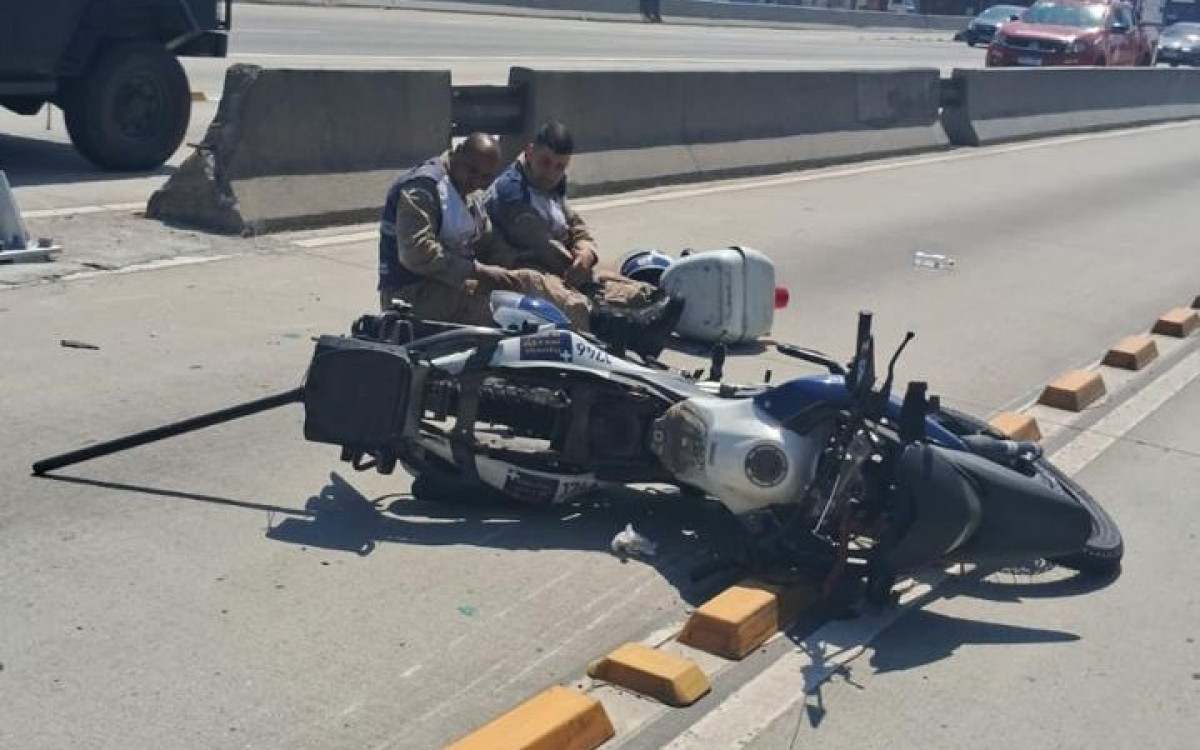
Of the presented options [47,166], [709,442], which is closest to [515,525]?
[709,442]

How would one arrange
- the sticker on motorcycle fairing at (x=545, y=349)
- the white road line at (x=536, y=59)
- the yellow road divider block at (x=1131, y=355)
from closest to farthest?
the sticker on motorcycle fairing at (x=545, y=349)
the yellow road divider block at (x=1131, y=355)
the white road line at (x=536, y=59)

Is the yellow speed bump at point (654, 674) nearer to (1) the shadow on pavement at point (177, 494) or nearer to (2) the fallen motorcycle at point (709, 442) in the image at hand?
(2) the fallen motorcycle at point (709, 442)

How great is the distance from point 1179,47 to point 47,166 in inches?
Result: 1617

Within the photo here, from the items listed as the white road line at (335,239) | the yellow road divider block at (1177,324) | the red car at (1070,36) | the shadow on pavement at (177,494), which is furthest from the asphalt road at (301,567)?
the red car at (1070,36)

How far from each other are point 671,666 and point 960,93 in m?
19.6

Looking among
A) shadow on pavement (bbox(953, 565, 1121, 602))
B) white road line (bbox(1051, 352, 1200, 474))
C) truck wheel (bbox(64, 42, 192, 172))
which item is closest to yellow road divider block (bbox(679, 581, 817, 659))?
shadow on pavement (bbox(953, 565, 1121, 602))

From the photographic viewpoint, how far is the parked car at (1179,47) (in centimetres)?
4856

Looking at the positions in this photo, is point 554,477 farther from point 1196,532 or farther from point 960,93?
point 960,93

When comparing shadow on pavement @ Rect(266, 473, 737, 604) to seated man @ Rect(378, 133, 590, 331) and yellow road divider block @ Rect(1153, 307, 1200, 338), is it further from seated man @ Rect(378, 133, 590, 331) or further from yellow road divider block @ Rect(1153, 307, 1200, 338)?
yellow road divider block @ Rect(1153, 307, 1200, 338)

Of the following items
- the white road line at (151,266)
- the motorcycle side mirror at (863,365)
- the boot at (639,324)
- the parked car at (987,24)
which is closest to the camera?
the motorcycle side mirror at (863,365)

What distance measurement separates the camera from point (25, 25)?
12664mm

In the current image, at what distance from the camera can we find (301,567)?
5.83 m

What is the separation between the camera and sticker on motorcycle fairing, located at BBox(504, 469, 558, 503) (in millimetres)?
6355

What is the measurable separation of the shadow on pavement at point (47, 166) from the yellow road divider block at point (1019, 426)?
677 centimetres
